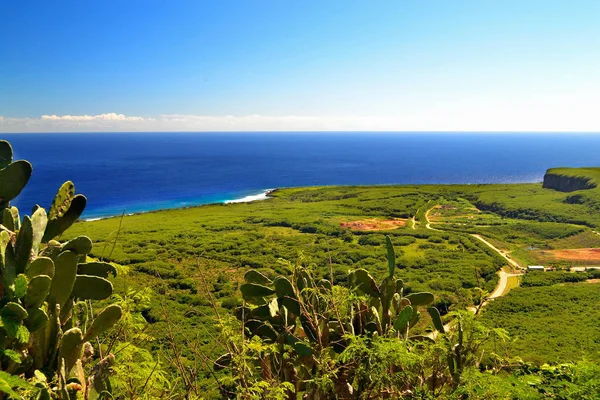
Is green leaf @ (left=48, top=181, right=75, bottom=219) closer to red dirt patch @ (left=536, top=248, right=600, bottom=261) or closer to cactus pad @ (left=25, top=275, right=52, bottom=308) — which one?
cactus pad @ (left=25, top=275, right=52, bottom=308)

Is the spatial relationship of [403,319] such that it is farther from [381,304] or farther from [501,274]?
[501,274]

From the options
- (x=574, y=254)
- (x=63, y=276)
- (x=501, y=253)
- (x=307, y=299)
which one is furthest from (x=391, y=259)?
(x=574, y=254)

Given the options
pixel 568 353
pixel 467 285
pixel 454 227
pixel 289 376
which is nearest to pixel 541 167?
pixel 454 227

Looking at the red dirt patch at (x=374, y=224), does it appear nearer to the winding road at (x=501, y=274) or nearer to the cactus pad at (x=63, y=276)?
the winding road at (x=501, y=274)

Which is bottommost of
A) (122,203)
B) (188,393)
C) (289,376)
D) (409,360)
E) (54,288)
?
(122,203)

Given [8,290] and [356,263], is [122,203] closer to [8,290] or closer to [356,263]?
[356,263]

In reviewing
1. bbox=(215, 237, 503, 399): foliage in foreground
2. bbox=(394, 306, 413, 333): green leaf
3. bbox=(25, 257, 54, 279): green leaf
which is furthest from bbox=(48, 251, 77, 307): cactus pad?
bbox=(394, 306, 413, 333): green leaf
